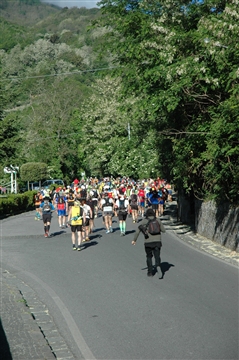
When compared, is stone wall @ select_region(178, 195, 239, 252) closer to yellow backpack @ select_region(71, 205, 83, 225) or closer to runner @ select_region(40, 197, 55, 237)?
yellow backpack @ select_region(71, 205, 83, 225)

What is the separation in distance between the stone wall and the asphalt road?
3.75 ft

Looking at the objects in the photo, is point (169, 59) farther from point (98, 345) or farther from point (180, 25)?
point (98, 345)

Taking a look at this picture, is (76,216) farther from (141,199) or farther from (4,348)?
(141,199)

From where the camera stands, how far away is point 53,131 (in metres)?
68.1

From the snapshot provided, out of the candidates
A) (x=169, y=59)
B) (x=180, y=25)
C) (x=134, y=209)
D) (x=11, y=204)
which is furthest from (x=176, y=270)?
(x=11, y=204)

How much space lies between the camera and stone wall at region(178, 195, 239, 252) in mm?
17469

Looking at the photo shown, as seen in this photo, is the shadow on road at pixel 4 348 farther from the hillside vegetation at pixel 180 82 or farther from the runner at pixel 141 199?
the runner at pixel 141 199

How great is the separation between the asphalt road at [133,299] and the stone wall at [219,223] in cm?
114

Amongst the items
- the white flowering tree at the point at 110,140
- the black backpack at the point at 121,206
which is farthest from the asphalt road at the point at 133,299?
the white flowering tree at the point at 110,140

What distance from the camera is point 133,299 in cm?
1092

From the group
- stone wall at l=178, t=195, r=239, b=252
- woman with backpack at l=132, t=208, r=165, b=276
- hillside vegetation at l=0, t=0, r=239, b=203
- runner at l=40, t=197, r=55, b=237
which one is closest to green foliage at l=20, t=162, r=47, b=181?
hillside vegetation at l=0, t=0, r=239, b=203

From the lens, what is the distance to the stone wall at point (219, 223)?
17469 millimetres

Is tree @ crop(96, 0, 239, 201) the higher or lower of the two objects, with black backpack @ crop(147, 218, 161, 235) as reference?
higher

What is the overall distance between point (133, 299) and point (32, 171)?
4601 cm
